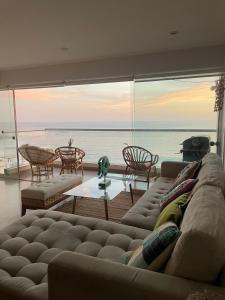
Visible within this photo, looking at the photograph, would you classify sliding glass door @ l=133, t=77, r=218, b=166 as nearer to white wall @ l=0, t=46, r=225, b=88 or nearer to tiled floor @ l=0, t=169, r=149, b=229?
white wall @ l=0, t=46, r=225, b=88

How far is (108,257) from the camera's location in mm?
1515

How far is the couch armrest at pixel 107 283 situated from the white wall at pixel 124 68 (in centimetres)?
359

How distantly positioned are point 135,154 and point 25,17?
2780mm

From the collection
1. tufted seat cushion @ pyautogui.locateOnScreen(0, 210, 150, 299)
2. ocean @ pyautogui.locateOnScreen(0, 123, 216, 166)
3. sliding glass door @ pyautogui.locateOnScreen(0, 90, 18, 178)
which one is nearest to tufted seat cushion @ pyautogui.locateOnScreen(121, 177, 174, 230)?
tufted seat cushion @ pyautogui.locateOnScreen(0, 210, 150, 299)

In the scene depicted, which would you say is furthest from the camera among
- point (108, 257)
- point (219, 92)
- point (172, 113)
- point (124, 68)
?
point (172, 113)

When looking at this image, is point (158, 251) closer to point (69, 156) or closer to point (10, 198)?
point (10, 198)

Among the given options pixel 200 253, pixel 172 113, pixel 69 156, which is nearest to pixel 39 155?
pixel 69 156

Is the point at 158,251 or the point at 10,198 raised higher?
the point at 158,251

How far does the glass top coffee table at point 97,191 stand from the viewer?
9.42ft

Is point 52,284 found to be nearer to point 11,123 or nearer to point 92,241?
point 92,241

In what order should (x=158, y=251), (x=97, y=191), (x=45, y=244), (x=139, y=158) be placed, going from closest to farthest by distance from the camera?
(x=158, y=251), (x=45, y=244), (x=97, y=191), (x=139, y=158)

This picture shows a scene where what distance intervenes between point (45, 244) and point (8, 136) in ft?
14.8

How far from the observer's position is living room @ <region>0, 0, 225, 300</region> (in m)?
0.99

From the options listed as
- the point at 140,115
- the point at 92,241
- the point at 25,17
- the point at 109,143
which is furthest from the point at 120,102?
the point at 92,241
